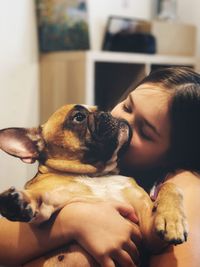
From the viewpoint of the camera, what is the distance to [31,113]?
28.7 inches

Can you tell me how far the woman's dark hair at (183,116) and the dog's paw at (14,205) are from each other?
229 millimetres

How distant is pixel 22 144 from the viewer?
0.55 meters

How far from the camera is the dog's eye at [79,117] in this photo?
0.56 m

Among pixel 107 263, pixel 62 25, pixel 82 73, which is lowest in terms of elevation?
pixel 107 263

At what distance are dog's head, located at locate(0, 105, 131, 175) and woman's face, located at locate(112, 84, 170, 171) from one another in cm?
3

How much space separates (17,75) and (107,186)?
401 millimetres

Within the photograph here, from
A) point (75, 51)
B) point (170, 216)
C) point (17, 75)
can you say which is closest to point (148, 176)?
point (170, 216)

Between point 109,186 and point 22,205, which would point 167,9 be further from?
point 22,205

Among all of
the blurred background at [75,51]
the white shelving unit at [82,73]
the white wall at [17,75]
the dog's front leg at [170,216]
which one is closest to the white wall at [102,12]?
the blurred background at [75,51]

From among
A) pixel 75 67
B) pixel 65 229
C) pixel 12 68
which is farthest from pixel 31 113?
pixel 75 67

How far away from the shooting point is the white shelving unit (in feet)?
3.40

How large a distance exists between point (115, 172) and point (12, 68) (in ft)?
1.25

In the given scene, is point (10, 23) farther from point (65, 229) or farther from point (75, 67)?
point (65, 229)

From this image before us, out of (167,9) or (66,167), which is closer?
(66,167)
